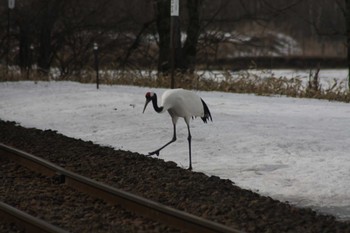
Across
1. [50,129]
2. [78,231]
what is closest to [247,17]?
[50,129]

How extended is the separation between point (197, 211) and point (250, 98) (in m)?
9.13

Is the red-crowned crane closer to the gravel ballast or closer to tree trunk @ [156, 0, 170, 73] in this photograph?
the gravel ballast

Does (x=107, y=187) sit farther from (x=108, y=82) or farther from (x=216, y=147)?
(x=108, y=82)

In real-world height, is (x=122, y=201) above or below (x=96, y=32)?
below

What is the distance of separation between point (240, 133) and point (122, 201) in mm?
4138

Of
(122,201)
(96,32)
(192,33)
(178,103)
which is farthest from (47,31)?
(122,201)

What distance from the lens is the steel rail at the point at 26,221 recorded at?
5703mm

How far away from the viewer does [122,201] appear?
278 inches

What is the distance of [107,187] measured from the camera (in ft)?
24.1

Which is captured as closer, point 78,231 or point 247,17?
point 78,231

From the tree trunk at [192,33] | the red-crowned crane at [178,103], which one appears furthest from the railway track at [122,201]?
the tree trunk at [192,33]

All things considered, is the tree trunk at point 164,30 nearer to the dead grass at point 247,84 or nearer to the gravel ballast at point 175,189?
the dead grass at point 247,84

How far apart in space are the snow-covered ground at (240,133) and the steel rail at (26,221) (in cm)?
262

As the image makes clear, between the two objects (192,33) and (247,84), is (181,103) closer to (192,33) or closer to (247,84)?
(247,84)
